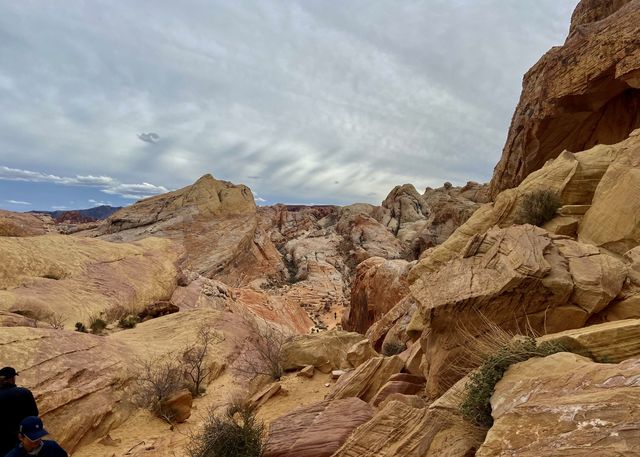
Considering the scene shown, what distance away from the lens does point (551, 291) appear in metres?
5.96

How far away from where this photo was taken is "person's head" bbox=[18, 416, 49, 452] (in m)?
3.84

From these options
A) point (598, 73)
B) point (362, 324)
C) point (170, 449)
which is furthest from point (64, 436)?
point (598, 73)

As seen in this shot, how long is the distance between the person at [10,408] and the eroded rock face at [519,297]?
6.11 metres

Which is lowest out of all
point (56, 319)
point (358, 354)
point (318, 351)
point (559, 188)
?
point (318, 351)

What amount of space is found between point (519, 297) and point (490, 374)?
93.7 inches

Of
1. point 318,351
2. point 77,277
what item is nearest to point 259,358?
point 318,351

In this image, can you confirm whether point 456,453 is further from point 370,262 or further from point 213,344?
point 370,262

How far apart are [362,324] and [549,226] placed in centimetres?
1556

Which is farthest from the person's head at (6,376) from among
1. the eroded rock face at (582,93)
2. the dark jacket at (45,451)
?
the eroded rock face at (582,93)

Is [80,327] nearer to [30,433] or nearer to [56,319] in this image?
[56,319]

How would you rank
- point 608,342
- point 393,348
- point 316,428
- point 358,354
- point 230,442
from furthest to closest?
point 393,348 < point 358,354 < point 230,442 < point 316,428 < point 608,342

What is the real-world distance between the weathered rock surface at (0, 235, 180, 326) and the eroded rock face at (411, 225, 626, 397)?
48.2 feet

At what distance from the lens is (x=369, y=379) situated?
8234 millimetres

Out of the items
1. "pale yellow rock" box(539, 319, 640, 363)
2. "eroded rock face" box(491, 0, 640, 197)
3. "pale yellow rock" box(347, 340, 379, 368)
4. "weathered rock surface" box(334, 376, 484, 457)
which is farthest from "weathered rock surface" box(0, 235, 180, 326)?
"eroded rock face" box(491, 0, 640, 197)
